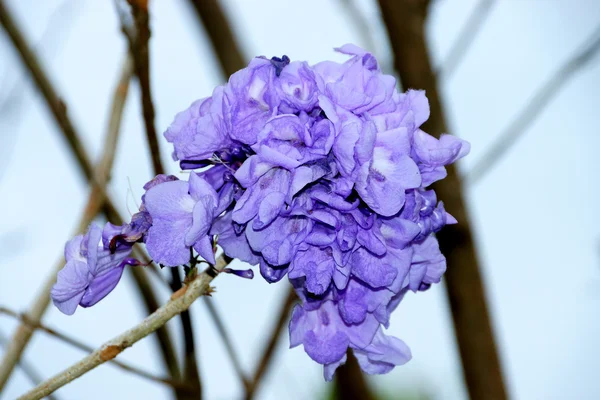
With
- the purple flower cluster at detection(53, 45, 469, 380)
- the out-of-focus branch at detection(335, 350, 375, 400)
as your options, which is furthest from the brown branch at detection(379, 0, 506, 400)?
the purple flower cluster at detection(53, 45, 469, 380)

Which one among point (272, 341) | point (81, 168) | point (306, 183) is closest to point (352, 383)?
point (272, 341)

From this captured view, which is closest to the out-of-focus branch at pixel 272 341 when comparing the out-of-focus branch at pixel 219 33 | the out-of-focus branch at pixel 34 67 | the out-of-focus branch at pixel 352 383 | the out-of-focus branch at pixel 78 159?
the out-of-focus branch at pixel 352 383

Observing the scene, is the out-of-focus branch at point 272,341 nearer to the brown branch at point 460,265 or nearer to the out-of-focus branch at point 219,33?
the brown branch at point 460,265

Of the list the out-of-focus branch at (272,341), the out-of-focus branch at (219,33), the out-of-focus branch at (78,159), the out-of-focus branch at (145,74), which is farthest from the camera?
the out-of-focus branch at (219,33)

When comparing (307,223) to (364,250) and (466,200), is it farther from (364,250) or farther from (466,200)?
(466,200)

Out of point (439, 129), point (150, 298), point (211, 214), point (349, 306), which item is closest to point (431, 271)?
point (349, 306)

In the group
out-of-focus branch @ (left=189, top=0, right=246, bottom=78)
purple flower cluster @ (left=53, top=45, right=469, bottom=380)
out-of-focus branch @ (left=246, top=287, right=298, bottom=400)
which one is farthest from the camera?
out-of-focus branch @ (left=189, top=0, right=246, bottom=78)

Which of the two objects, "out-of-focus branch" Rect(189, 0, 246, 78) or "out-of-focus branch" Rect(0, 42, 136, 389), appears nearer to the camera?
"out-of-focus branch" Rect(0, 42, 136, 389)

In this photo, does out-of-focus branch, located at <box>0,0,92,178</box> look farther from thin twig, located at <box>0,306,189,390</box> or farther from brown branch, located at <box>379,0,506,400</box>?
brown branch, located at <box>379,0,506,400</box>
